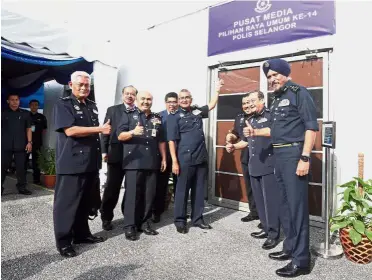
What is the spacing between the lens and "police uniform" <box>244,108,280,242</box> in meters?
3.33

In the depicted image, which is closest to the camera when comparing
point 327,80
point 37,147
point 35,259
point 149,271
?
point 149,271

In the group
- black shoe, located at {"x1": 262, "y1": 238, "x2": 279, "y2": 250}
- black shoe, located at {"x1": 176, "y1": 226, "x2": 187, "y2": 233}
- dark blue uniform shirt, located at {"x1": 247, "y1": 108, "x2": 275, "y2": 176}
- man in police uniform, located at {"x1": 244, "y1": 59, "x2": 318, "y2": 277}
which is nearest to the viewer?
man in police uniform, located at {"x1": 244, "y1": 59, "x2": 318, "y2": 277}

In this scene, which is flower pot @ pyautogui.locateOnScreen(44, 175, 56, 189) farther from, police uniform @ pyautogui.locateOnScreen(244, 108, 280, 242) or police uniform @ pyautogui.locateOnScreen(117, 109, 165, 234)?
police uniform @ pyautogui.locateOnScreen(244, 108, 280, 242)

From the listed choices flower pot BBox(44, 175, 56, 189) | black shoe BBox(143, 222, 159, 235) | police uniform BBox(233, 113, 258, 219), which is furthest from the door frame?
flower pot BBox(44, 175, 56, 189)

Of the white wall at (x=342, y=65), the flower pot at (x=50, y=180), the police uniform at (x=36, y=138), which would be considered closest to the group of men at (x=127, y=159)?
the white wall at (x=342, y=65)

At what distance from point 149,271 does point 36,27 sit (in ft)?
17.5

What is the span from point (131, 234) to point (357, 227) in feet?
7.74

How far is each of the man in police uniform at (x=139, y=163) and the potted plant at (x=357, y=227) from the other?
206cm

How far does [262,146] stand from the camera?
3.48m

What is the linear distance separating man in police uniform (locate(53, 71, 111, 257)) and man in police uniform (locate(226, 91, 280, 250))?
1712 millimetres

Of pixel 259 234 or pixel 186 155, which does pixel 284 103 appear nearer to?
pixel 186 155

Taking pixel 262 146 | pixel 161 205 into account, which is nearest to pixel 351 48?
pixel 262 146

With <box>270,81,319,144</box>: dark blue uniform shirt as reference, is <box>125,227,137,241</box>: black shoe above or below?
below

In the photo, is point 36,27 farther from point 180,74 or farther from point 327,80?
point 327,80
